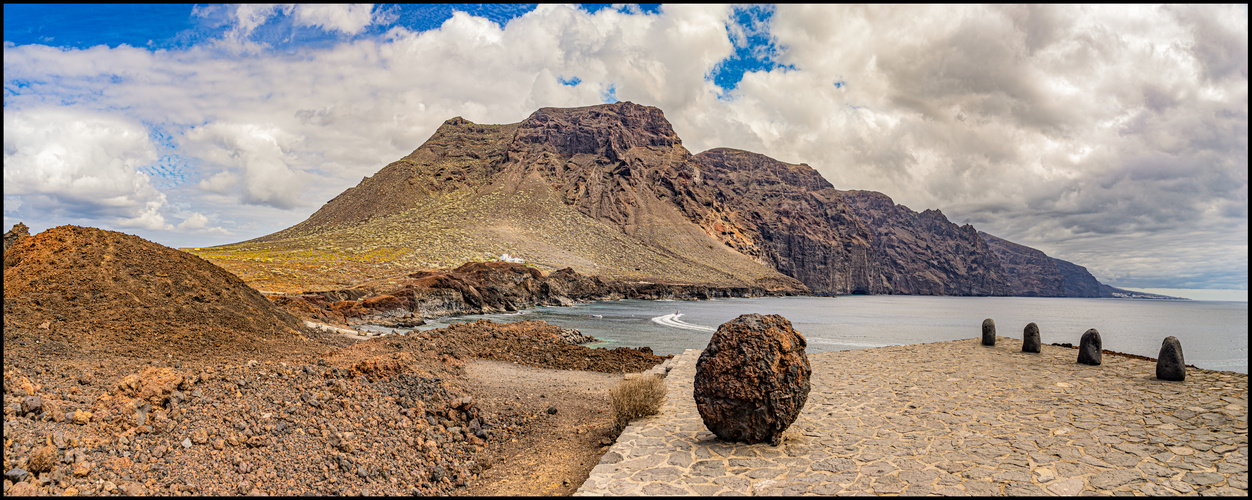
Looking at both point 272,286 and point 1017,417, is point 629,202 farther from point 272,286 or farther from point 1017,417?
point 1017,417

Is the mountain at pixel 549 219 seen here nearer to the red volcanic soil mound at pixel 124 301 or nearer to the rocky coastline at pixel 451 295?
the rocky coastline at pixel 451 295

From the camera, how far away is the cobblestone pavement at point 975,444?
646 cm

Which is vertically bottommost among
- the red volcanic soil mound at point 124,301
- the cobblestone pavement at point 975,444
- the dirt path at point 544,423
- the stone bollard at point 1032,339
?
the dirt path at point 544,423

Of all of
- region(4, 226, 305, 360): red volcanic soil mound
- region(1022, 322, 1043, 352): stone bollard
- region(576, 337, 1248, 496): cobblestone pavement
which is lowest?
region(576, 337, 1248, 496): cobblestone pavement

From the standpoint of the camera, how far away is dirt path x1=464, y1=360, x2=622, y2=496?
8.04 m

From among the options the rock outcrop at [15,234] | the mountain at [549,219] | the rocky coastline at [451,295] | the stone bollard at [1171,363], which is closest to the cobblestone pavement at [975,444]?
the stone bollard at [1171,363]

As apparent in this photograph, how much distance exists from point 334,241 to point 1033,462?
93.6 m

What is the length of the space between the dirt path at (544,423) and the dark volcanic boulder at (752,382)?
2201 mm

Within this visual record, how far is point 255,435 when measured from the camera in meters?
7.43

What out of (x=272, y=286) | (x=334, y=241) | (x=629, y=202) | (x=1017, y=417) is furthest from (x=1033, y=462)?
(x=629, y=202)

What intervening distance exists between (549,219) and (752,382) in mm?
107211

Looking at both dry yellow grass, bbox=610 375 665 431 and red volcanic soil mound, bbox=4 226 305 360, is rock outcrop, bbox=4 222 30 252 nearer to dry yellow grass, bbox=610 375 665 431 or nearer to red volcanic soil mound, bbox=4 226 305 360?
red volcanic soil mound, bbox=4 226 305 360

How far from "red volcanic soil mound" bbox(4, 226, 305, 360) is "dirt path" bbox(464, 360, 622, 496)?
5.62 m

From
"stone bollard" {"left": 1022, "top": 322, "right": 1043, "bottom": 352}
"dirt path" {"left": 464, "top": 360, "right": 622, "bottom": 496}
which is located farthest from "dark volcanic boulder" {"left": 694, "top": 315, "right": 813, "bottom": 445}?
"stone bollard" {"left": 1022, "top": 322, "right": 1043, "bottom": 352}
